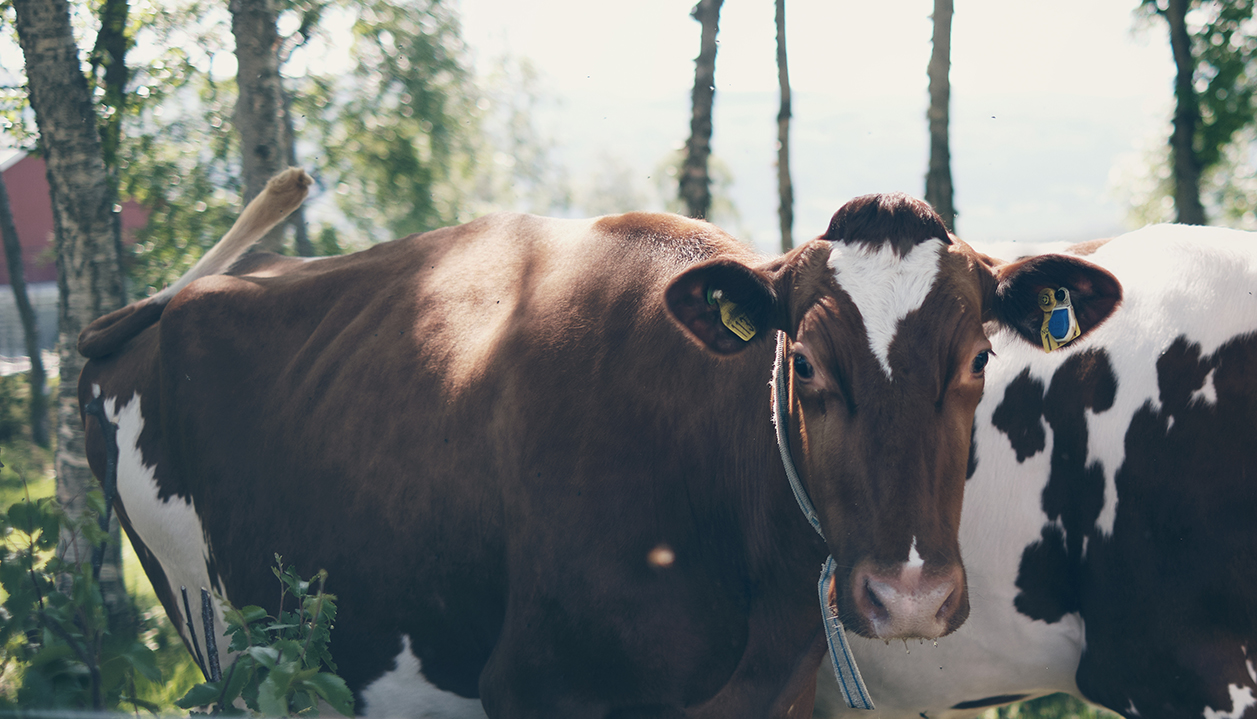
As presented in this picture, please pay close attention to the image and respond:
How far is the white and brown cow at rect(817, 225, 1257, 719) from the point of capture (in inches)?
111

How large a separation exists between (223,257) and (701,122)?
23.8ft

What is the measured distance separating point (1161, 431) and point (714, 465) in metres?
1.54

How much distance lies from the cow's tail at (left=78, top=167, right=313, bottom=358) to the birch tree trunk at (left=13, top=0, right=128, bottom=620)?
4.51 ft

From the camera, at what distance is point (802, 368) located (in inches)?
92.0

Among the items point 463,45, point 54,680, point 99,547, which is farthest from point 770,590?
point 463,45

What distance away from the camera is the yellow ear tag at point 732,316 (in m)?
2.54

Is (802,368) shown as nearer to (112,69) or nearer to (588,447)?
(588,447)

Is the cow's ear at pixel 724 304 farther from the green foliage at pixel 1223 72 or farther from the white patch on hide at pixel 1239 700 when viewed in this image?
the green foliage at pixel 1223 72

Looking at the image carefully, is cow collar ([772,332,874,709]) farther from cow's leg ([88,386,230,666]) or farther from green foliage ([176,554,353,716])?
cow's leg ([88,386,230,666])

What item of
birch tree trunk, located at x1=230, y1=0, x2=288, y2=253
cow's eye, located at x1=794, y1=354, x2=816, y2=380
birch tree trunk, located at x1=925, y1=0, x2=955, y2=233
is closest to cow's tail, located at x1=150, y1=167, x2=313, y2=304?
birch tree trunk, located at x1=230, y1=0, x2=288, y2=253

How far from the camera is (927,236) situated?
239cm

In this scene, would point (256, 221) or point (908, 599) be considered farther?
point (256, 221)

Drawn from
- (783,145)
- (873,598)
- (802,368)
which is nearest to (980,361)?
(802,368)

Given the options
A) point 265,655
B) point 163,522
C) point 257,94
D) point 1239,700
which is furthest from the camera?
point 257,94
